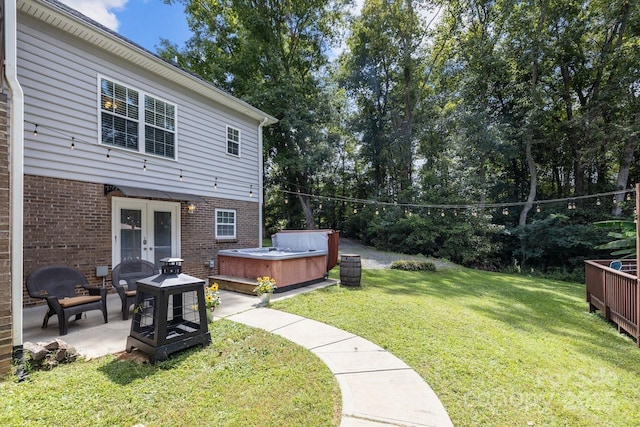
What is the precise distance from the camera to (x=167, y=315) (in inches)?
131

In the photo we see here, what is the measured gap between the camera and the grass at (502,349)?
2.55 metres

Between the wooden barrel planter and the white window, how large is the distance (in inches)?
147

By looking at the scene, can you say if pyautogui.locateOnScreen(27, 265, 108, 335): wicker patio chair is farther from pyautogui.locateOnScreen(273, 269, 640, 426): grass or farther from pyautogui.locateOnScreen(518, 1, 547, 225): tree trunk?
pyautogui.locateOnScreen(518, 1, 547, 225): tree trunk

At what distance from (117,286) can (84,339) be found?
1.05 m

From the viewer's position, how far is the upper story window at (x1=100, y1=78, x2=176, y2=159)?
19.6 ft

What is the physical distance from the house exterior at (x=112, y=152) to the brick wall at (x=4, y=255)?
0.17 ft

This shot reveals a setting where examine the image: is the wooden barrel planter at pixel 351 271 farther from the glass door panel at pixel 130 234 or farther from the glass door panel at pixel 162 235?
the glass door panel at pixel 130 234

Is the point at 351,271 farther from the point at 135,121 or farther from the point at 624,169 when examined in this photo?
the point at 624,169

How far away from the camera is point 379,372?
3.02 m

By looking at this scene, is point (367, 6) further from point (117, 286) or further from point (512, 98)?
point (117, 286)

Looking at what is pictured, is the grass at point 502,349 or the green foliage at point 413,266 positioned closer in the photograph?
the grass at point 502,349

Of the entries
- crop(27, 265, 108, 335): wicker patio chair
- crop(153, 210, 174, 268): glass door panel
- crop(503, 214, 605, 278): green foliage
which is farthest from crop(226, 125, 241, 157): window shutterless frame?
crop(503, 214, 605, 278): green foliage

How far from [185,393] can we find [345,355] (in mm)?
1729

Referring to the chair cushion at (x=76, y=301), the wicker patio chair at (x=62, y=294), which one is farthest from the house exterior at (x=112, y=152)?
the chair cushion at (x=76, y=301)
